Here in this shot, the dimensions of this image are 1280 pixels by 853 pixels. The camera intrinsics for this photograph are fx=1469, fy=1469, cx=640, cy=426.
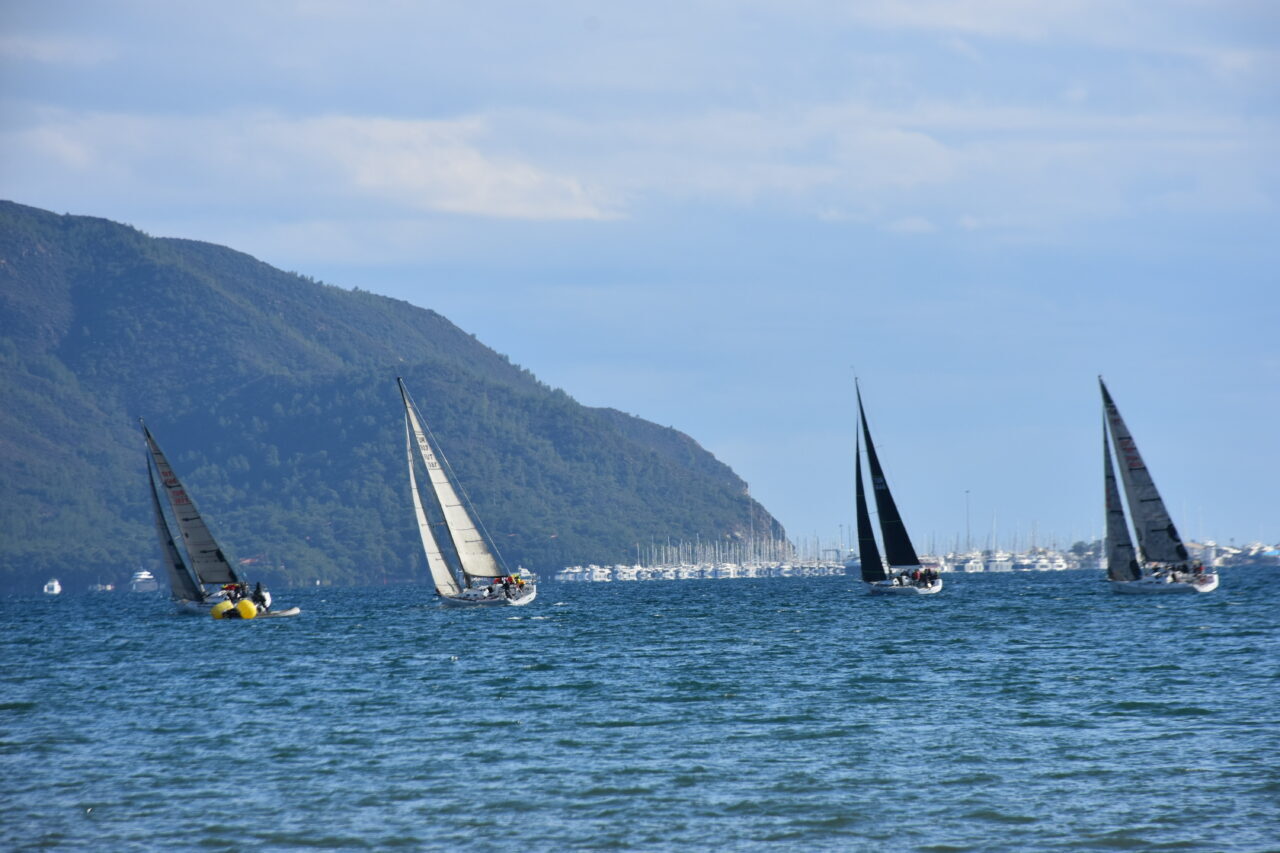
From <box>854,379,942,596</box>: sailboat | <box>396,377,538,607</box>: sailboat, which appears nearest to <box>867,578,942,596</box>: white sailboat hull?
<box>854,379,942,596</box>: sailboat

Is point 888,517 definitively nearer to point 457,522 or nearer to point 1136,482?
point 1136,482

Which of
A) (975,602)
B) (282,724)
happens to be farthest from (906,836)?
(975,602)

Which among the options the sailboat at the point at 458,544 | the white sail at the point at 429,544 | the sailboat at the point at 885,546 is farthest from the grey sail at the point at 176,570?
the sailboat at the point at 885,546

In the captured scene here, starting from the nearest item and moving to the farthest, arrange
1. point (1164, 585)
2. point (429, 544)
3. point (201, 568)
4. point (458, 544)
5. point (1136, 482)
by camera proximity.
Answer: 1. point (1136, 482)
2. point (1164, 585)
3. point (201, 568)
4. point (458, 544)
5. point (429, 544)

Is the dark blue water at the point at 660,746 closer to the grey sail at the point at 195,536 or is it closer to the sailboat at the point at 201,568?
the sailboat at the point at 201,568

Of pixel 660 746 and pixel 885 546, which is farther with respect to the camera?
pixel 885 546

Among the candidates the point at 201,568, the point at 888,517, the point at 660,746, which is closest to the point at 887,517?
the point at 888,517

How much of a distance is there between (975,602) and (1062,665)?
58.2 meters

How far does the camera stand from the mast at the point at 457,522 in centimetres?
8950

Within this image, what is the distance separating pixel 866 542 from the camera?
103562mm

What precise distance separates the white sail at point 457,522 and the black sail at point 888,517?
88.2 ft

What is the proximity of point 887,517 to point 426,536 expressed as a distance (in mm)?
31667

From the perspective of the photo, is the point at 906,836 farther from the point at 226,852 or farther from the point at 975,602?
the point at 975,602

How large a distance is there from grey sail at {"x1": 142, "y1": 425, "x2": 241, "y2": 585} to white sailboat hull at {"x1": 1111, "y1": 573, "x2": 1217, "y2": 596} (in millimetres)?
54222
